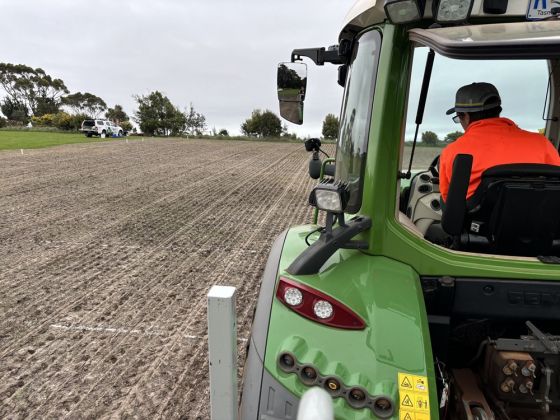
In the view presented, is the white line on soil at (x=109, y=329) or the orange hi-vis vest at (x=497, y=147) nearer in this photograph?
the orange hi-vis vest at (x=497, y=147)

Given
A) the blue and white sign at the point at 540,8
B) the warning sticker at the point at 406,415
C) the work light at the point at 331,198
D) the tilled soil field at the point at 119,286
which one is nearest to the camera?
the warning sticker at the point at 406,415

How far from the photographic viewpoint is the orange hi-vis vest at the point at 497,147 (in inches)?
68.9

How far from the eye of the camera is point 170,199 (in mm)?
9070

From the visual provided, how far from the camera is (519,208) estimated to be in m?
1.65

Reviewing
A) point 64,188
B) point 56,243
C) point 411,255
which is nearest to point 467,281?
point 411,255

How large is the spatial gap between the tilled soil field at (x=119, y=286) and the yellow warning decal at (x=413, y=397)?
170 cm

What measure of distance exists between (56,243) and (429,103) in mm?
5503

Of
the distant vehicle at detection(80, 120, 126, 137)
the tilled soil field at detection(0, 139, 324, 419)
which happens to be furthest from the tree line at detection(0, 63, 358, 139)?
the tilled soil field at detection(0, 139, 324, 419)

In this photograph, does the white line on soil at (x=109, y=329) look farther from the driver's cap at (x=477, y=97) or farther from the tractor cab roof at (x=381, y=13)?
the tractor cab roof at (x=381, y=13)

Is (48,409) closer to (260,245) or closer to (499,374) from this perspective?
(499,374)

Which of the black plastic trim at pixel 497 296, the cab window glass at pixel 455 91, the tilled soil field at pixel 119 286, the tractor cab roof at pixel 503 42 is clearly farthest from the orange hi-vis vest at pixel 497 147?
the tilled soil field at pixel 119 286

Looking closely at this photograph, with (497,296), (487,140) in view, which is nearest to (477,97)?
(487,140)

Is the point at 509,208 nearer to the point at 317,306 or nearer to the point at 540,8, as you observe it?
the point at 540,8

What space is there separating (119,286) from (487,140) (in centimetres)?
380
